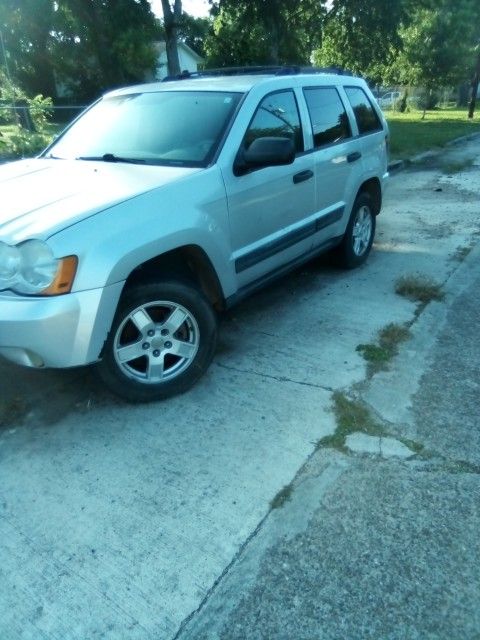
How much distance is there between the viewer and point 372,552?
2275 millimetres

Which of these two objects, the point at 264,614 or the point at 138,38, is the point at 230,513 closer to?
the point at 264,614

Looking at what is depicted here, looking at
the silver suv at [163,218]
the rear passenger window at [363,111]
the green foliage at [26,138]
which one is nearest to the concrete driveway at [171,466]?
the silver suv at [163,218]

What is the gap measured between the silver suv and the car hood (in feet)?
0.04

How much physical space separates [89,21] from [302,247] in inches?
752

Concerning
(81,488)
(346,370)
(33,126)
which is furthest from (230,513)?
(33,126)

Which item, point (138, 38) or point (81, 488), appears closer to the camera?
point (81, 488)

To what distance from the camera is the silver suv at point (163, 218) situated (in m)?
2.71

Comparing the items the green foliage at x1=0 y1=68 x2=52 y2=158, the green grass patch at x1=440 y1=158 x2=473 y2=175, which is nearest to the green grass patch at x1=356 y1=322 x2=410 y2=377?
the green grass patch at x1=440 y1=158 x2=473 y2=175

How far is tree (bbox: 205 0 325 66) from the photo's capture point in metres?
17.2

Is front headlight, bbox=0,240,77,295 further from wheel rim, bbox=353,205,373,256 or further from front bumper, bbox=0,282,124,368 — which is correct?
wheel rim, bbox=353,205,373,256

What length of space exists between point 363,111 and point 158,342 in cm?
360

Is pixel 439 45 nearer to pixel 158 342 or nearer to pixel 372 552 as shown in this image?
pixel 158 342

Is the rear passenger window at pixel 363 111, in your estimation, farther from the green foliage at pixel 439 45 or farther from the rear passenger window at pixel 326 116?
the green foliage at pixel 439 45

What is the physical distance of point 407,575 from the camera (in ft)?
7.10
